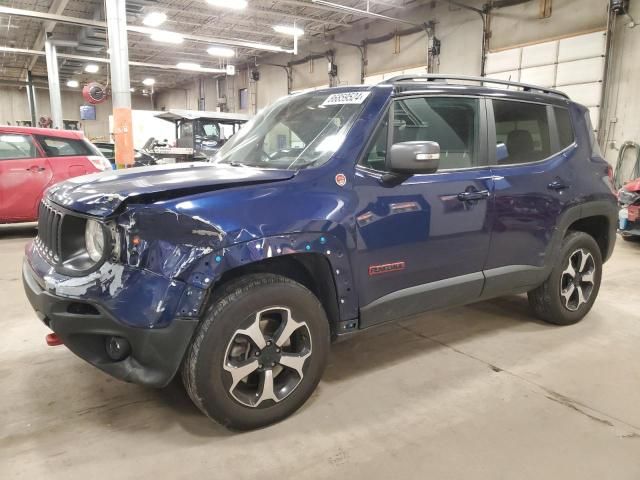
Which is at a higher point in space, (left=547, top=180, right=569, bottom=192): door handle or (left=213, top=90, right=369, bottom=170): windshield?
(left=213, top=90, right=369, bottom=170): windshield

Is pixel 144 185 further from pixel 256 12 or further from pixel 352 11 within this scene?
pixel 256 12

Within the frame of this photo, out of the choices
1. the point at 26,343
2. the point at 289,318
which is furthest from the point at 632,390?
the point at 26,343

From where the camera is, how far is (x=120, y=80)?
332 inches

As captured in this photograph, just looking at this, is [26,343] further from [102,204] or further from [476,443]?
[476,443]

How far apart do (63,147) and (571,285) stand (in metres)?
6.55

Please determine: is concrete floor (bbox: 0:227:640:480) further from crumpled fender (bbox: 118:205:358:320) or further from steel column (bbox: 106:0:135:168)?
steel column (bbox: 106:0:135:168)

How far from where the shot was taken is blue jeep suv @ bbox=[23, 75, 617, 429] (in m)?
1.86

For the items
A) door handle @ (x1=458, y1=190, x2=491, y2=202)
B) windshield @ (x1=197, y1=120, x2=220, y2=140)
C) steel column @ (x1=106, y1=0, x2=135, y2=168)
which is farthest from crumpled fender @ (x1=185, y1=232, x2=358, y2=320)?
windshield @ (x1=197, y1=120, x2=220, y2=140)

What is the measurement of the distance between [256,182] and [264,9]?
1216cm

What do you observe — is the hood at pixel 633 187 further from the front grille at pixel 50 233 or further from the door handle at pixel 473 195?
the front grille at pixel 50 233

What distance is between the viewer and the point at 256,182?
6.78 ft

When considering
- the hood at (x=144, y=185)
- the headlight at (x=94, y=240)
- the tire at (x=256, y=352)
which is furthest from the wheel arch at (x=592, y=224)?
the headlight at (x=94, y=240)

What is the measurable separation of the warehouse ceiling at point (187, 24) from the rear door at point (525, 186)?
883 centimetres

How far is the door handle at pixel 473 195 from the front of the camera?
8.64ft
